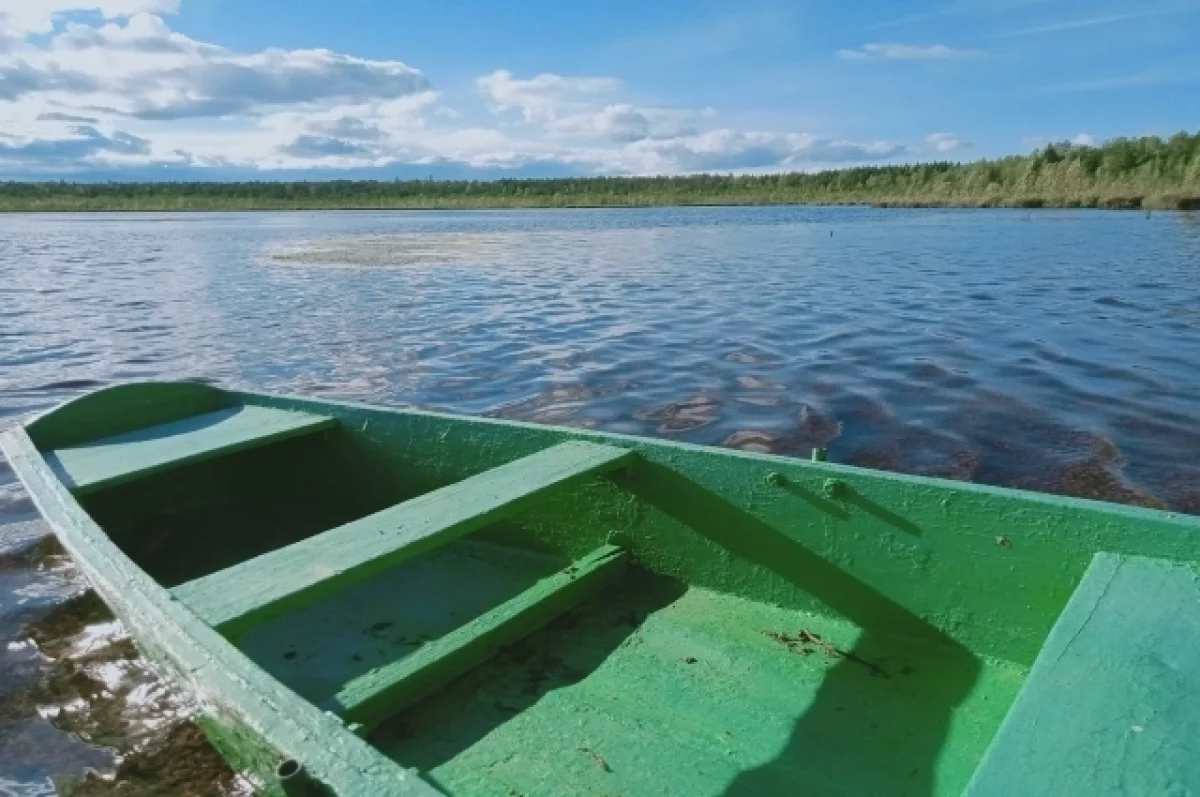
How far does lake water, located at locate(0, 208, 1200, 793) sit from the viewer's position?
6.96m

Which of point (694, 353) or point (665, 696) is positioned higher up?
point (665, 696)

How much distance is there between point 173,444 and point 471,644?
8.15 ft

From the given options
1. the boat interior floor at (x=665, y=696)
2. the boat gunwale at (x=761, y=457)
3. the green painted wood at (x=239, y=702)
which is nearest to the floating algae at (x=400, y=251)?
the boat gunwale at (x=761, y=457)

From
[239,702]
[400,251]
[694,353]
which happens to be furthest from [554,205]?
[239,702]

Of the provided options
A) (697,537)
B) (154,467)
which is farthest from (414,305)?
(697,537)

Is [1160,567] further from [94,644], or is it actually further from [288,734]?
[94,644]

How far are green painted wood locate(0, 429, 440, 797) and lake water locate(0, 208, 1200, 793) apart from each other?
1321mm

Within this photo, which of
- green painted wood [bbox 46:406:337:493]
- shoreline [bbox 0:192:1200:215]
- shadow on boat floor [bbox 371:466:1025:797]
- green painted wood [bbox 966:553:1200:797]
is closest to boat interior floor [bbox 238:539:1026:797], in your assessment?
shadow on boat floor [bbox 371:466:1025:797]

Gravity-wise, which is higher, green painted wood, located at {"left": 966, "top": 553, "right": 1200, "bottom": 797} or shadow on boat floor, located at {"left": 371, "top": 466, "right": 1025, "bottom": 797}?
green painted wood, located at {"left": 966, "top": 553, "right": 1200, "bottom": 797}

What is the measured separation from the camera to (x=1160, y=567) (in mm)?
2658

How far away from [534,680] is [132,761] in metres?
1.65

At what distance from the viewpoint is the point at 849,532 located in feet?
11.5

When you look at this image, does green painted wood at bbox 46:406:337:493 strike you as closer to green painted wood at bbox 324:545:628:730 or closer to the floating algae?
green painted wood at bbox 324:545:628:730

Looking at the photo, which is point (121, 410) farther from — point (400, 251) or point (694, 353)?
point (400, 251)
